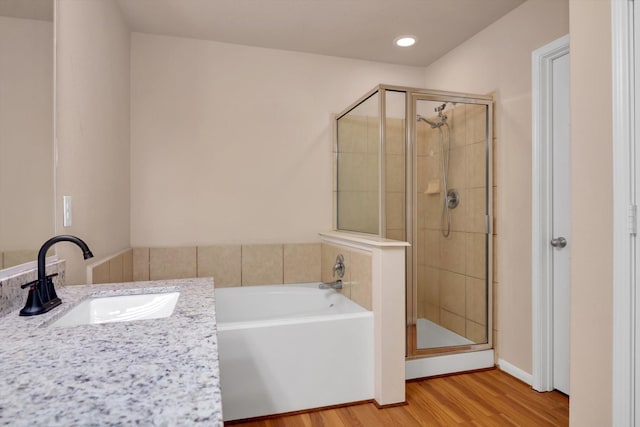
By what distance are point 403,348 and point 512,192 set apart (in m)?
1.24

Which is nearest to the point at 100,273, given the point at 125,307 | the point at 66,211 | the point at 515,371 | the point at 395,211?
the point at 66,211

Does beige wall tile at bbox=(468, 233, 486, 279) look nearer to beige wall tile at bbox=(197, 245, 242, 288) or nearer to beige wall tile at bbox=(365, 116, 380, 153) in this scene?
beige wall tile at bbox=(365, 116, 380, 153)

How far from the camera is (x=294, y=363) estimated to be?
203cm

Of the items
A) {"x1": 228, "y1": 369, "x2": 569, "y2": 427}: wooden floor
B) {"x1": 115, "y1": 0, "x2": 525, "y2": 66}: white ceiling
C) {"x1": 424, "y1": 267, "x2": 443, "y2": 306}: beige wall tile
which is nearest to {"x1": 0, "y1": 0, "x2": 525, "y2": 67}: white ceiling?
{"x1": 115, "y1": 0, "x2": 525, "y2": 66}: white ceiling

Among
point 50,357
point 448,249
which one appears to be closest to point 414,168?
point 448,249

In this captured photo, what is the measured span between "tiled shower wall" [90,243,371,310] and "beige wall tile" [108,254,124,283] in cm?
3

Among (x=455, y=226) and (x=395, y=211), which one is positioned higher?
(x=395, y=211)

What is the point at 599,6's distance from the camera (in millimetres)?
1370

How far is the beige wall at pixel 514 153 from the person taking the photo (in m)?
2.30

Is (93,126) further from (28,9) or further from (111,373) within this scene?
(111,373)

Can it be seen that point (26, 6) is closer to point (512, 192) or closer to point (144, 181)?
point (144, 181)

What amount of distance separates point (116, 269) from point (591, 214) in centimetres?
242

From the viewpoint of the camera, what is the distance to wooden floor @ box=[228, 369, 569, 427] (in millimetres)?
1913

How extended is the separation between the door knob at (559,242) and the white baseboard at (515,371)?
0.81 meters
